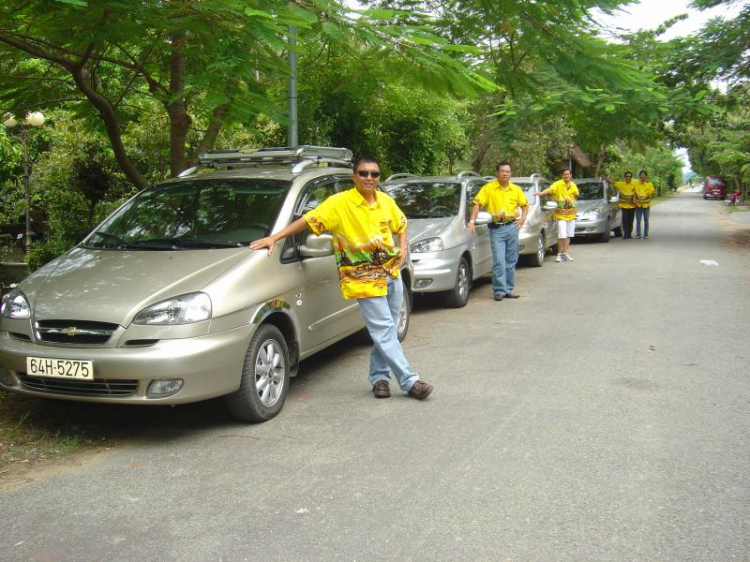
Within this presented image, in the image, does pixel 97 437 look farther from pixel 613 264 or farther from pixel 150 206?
pixel 613 264

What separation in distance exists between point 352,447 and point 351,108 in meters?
10.3

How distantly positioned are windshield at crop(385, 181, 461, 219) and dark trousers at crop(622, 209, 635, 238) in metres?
10.6

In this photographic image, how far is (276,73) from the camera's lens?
7.82 meters

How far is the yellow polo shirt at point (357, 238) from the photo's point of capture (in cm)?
550

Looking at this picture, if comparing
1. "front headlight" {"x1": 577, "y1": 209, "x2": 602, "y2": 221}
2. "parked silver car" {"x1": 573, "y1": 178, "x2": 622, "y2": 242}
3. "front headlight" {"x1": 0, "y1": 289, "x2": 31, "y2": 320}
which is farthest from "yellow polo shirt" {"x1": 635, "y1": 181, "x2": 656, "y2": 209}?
"front headlight" {"x1": 0, "y1": 289, "x2": 31, "y2": 320}

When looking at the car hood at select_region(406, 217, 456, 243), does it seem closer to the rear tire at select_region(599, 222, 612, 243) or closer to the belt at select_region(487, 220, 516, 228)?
the belt at select_region(487, 220, 516, 228)

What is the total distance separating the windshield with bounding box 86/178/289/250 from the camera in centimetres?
575

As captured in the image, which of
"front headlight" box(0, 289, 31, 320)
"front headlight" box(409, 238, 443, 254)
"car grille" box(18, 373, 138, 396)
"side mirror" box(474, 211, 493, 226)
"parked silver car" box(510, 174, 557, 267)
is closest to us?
"car grille" box(18, 373, 138, 396)

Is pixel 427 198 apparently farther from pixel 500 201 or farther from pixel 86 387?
pixel 86 387

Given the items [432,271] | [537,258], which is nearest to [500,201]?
[432,271]

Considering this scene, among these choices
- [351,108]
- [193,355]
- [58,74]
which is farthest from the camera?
[351,108]

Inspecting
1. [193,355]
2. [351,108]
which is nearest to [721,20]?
[351,108]

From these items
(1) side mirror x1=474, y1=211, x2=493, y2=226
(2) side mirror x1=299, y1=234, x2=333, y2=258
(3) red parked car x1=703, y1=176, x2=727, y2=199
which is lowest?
(3) red parked car x1=703, y1=176, x2=727, y2=199

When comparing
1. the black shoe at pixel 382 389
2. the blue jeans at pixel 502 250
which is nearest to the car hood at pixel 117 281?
the black shoe at pixel 382 389
